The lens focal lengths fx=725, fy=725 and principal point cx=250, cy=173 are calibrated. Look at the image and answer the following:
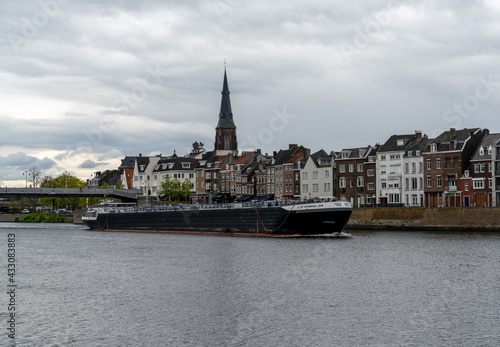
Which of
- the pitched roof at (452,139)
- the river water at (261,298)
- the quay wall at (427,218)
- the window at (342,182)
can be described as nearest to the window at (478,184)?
the pitched roof at (452,139)

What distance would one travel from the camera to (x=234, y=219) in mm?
83625

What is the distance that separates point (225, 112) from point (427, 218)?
91.5m

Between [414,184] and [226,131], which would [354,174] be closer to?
[414,184]

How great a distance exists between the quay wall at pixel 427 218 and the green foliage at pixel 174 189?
203 feet

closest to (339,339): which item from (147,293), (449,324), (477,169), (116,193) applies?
(449,324)

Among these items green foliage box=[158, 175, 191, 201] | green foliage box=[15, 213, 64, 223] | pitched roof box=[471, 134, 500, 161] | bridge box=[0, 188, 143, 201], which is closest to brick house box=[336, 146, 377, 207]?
pitched roof box=[471, 134, 500, 161]

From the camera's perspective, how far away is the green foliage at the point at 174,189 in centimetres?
15250

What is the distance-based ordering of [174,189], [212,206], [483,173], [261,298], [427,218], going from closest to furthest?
[261,298]
[427,218]
[212,206]
[483,173]
[174,189]

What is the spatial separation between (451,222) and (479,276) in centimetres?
4507

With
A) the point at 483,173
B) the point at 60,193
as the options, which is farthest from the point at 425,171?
the point at 60,193

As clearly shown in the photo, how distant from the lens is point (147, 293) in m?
36.5

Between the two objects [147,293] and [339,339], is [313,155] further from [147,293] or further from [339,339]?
[339,339]

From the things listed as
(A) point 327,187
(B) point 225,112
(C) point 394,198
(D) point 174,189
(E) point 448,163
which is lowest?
(C) point 394,198

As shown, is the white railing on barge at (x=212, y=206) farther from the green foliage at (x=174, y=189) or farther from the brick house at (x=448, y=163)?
the green foliage at (x=174, y=189)
